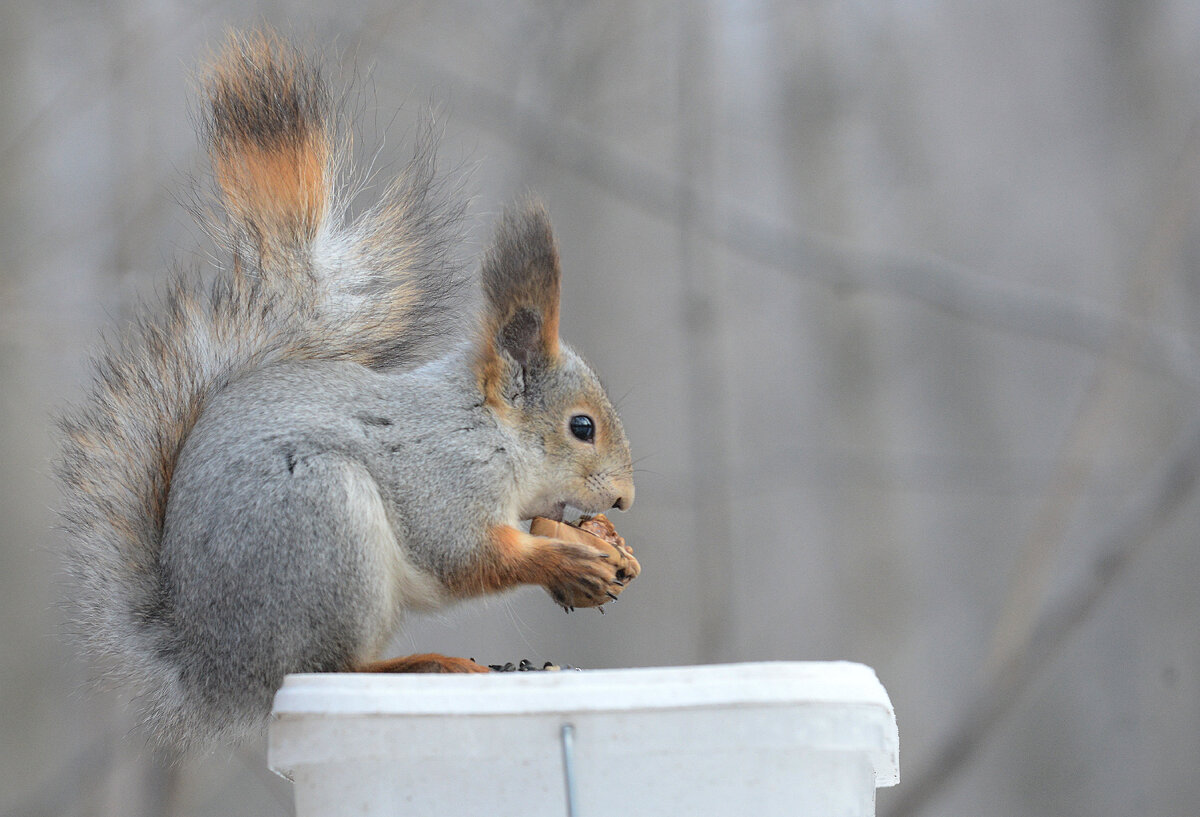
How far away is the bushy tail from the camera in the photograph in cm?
82

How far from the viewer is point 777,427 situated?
1826 millimetres

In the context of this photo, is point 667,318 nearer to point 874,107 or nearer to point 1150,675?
point 874,107

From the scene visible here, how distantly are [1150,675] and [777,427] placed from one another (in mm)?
777

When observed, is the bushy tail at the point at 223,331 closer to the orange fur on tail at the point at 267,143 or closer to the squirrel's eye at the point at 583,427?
the orange fur on tail at the point at 267,143

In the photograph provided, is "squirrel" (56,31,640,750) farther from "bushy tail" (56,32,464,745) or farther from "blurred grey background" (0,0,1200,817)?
"blurred grey background" (0,0,1200,817)

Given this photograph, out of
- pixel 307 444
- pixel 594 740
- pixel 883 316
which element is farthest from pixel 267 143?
pixel 883 316

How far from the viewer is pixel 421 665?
784 mm

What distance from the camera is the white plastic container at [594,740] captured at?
61cm

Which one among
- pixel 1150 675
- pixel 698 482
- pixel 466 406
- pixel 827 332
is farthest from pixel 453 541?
pixel 1150 675

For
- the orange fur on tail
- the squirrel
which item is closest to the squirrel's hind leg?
the squirrel

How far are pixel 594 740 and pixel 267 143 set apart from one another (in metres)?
0.57

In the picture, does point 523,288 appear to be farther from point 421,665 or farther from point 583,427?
point 421,665

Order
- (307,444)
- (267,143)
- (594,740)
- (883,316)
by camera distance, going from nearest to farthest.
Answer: (594,740), (307,444), (267,143), (883,316)

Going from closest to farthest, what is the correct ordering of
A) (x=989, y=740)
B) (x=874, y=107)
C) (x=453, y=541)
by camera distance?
1. (x=453, y=541)
2. (x=989, y=740)
3. (x=874, y=107)
